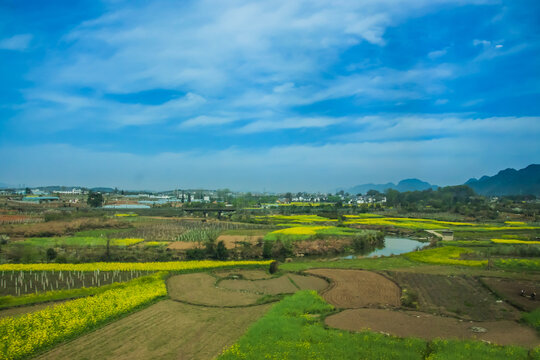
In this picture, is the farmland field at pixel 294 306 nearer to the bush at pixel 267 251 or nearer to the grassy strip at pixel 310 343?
the grassy strip at pixel 310 343

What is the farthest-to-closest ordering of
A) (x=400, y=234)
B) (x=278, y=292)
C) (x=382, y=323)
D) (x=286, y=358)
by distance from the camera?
(x=400, y=234) → (x=278, y=292) → (x=382, y=323) → (x=286, y=358)

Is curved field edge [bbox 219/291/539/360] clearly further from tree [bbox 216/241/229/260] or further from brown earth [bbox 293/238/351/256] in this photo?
brown earth [bbox 293/238/351/256]

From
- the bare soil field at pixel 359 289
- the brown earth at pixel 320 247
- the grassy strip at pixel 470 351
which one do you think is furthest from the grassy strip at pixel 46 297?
the brown earth at pixel 320 247

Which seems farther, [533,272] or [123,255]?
[123,255]

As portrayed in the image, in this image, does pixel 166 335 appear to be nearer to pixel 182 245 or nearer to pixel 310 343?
pixel 310 343

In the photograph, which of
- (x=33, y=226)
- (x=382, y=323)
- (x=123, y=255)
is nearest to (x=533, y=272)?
(x=382, y=323)

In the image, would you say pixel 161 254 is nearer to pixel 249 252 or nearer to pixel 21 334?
pixel 249 252

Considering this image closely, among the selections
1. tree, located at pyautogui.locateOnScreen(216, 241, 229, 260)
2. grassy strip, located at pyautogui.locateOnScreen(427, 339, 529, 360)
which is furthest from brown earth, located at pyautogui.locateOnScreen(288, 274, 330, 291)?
tree, located at pyautogui.locateOnScreen(216, 241, 229, 260)

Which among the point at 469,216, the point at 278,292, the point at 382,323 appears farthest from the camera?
the point at 469,216
